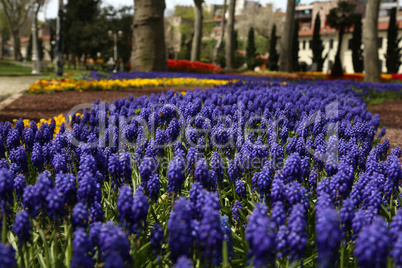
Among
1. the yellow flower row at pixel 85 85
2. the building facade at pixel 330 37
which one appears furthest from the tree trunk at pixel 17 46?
the yellow flower row at pixel 85 85

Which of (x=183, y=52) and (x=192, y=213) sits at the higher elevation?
(x=183, y=52)

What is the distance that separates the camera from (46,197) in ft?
6.63

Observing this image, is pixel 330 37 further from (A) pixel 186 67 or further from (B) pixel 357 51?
(A) pixel 186 67

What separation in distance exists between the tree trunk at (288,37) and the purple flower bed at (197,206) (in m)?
25.1

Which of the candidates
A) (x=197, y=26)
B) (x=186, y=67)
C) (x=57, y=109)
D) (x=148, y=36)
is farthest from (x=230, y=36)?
(x=57, y=109)

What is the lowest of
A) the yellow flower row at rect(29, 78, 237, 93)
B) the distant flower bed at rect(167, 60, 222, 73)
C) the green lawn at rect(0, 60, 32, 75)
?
the yellow flower row at rect(29, 78, 237, 93)

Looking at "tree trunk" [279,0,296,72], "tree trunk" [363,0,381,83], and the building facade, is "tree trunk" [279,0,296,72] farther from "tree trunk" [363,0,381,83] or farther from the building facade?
the building facade

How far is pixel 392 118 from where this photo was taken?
1183 cm

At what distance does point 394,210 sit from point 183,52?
56.8 meters

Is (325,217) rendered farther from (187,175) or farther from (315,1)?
(315,1)

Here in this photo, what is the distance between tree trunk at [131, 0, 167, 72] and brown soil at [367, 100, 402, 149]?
31.2 ft

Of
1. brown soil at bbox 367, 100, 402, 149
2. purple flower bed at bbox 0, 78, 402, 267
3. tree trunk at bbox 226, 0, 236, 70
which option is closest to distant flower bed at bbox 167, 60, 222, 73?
tree trunk at bbox 226, 0, 236, 70

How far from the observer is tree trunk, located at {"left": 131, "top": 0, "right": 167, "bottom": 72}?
17484mm

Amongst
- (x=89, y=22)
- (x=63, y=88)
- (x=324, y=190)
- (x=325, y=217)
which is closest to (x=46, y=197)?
(x=325, y=217)
